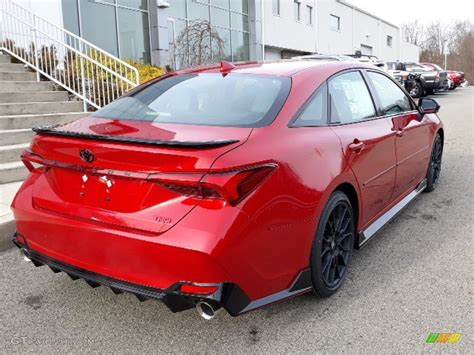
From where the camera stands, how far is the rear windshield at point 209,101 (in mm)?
2738

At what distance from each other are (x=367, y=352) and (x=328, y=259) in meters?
0.66

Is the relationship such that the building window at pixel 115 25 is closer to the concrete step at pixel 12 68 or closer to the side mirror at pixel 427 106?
the concrete step at pixel 12 68

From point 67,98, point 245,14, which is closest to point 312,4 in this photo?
point 245,14

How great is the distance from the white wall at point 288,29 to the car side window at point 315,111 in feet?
70.8

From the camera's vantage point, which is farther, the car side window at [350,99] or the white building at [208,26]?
the white building at [208,26]

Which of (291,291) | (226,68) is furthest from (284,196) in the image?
(226,68)

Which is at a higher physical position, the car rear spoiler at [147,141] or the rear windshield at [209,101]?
Result: the rear windshield at [209,101]

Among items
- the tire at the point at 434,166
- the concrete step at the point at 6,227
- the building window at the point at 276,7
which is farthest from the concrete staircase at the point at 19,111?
the building window at the point at 276,7

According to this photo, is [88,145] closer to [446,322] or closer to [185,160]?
[185,160]

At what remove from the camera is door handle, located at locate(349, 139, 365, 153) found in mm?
3146

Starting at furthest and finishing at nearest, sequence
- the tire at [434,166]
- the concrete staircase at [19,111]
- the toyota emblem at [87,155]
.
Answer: the concrete staircase at [19,111] < the tire at [434,166] < the toyota emblem at [87,155]

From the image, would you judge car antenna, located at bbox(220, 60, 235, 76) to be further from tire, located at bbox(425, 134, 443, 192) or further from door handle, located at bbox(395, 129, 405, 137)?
tire, located at bbox(425, 134, 443, 192)

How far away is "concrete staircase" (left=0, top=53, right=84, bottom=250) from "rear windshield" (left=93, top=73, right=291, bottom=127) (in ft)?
7.29

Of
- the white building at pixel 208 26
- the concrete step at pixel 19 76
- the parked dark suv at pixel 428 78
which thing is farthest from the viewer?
the parked dark suv at pixel 428 78
